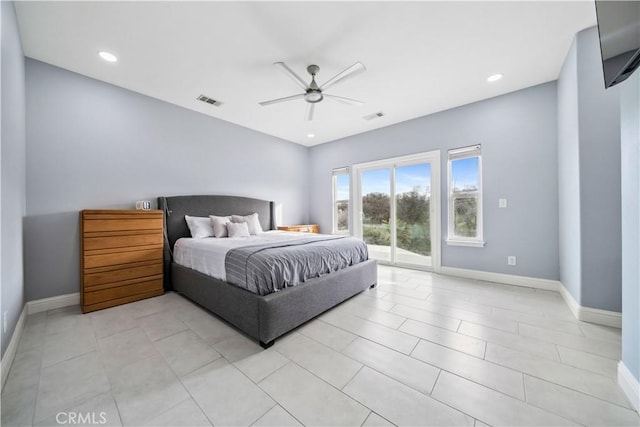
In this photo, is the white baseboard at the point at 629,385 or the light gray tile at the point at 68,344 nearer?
the white baseboard at the point at 629,385

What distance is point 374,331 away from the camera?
2080 mm

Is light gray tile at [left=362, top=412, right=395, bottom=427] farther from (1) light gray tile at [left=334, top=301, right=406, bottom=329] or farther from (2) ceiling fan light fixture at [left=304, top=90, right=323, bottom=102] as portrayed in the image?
(2) ceiling fan light fixture at [left=304, top=90, right=323, bottom=102]

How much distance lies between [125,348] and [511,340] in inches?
121

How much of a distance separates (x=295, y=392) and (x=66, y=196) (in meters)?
3.34

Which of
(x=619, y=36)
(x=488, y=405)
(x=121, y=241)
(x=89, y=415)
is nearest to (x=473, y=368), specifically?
(x=488, y=405)

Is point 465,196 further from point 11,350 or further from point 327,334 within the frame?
point 11,350

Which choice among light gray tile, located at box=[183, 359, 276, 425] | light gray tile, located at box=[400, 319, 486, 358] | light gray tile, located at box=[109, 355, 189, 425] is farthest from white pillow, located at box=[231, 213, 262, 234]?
light gray tile, located at box=[400, 319, 486, 358]

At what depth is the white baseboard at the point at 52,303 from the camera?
2.47 metres

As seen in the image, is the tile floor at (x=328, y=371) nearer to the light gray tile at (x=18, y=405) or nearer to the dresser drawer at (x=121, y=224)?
the light gray tile at (x=18, y=405)

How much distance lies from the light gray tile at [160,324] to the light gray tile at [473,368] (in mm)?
2052

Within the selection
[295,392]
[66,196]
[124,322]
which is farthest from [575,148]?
[66,196]

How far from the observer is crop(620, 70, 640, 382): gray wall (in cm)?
127

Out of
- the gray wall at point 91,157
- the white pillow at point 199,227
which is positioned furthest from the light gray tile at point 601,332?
the gray wall at point 91,157

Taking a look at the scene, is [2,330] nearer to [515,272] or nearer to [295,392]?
[295,392]
